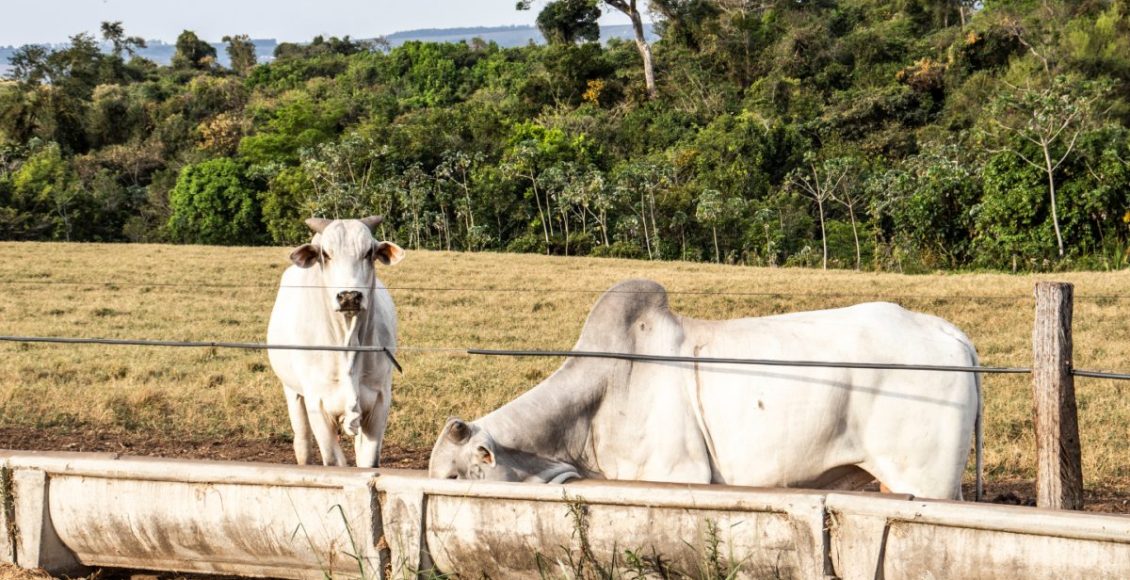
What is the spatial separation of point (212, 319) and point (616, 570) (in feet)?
40.7

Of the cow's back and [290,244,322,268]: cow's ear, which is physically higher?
[290,244,322,268]: cow's ear

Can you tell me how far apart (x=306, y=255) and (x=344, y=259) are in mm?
297

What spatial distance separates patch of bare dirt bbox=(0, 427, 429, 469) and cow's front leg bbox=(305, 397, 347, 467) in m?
1.56

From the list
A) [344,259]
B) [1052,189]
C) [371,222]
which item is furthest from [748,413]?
[1052,189]

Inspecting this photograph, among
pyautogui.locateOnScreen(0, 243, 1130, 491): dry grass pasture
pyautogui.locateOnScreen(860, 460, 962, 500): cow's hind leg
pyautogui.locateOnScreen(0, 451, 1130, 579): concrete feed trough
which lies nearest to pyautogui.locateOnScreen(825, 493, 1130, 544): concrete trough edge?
pyautogui.locateOnScreen(0, 451, 1130, 579): concrete feed trough

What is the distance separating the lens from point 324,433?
279 inches

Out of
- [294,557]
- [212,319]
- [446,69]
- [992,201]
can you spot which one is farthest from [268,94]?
[294,557]

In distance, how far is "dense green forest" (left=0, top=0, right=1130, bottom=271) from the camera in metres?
27.2

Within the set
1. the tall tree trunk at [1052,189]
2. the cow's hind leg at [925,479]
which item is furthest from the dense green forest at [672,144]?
the cow's hind leg at [925,479]

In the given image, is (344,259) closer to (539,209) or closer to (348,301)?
(348,301)

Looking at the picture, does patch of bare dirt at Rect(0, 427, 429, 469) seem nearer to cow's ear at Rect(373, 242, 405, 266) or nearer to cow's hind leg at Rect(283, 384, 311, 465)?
cow's hind leg at Rect(283, 384, 311, 465)

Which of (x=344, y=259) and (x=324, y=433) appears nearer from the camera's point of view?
(x=344, y=259)

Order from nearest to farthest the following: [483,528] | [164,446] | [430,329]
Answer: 1. [483,528]
2. [164,446]
3. [430,329]

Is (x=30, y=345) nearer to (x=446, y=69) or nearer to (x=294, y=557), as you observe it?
(x=294, y=557)
